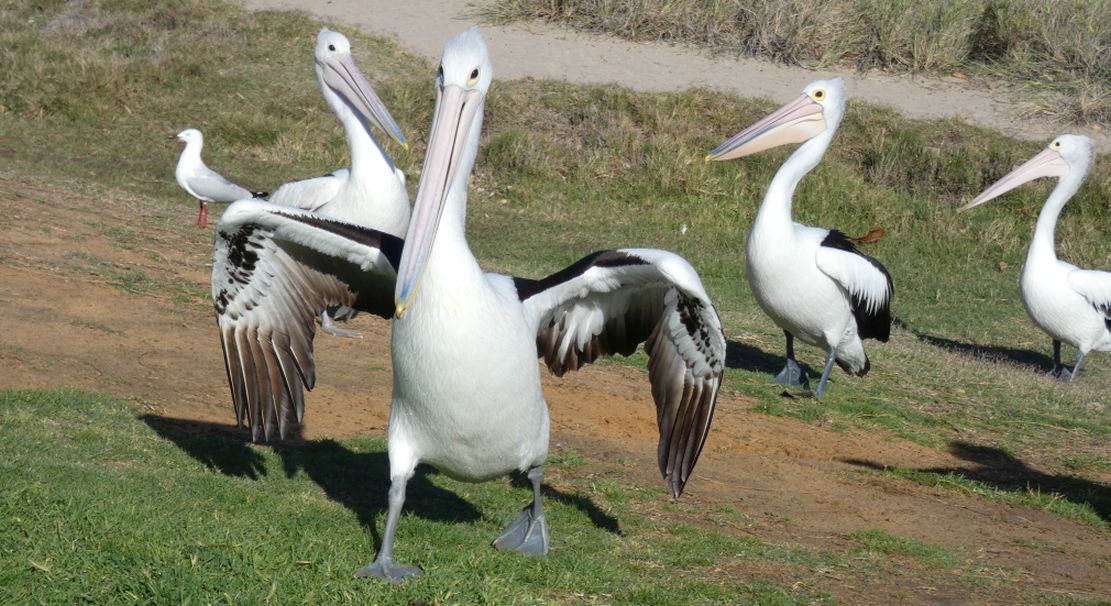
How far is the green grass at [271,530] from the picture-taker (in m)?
4.00

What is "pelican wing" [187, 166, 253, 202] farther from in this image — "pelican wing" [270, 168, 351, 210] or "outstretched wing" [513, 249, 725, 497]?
"outstretched wing" [513, 249, 725, 497]

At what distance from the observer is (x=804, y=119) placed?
9375mm

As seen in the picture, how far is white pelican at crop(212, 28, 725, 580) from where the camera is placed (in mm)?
4289

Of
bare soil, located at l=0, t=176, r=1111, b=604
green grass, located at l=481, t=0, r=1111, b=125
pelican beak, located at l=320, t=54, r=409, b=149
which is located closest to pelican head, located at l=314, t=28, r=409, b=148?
pelican beak, located at l=320, t=54, r=409, b=149

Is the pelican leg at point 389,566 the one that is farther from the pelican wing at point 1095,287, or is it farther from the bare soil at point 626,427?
the pelican wing at point 1095,287

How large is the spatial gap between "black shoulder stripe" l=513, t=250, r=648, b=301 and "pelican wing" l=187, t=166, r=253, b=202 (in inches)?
265

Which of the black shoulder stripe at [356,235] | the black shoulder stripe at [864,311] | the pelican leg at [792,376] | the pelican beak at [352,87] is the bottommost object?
the pelican leg at [792,376]

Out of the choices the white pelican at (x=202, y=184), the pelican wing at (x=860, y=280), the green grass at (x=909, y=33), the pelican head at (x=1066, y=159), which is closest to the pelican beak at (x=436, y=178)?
the pelican wing at (x=860, y=280)

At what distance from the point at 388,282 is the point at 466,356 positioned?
76 centimetres

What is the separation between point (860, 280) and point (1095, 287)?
261 cm

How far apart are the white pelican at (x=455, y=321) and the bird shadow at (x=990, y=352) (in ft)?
19.6

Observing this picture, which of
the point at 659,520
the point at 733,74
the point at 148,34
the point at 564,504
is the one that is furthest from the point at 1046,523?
the point at 148,34

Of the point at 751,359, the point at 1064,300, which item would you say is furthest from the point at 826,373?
the point at 1064,300

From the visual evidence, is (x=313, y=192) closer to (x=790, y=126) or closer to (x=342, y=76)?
(x=342, y=76)
